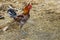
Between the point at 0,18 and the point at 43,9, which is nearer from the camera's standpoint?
the point at 0,18

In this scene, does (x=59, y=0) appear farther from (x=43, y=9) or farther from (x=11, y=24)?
(x=11, y=24)

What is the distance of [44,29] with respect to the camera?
5695mm

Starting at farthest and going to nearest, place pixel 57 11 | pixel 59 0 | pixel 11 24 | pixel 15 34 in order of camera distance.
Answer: pixel 59 0 → pixel 57 11 → pixel 11 24 → pixel 15 34

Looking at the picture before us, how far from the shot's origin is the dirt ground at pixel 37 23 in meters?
5.34

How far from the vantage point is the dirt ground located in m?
5.34

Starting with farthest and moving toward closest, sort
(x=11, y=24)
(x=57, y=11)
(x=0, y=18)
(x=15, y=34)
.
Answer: (x=57, y=11)
(x=0, y=18)
(x=11, y=24)
(x=15, y=34)

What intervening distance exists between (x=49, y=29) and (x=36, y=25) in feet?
1.36

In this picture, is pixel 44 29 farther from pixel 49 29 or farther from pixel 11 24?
pixel 11 24

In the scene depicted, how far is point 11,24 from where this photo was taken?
585cm

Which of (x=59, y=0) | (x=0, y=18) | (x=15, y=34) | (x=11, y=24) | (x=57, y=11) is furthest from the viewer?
(x=59, y=0)

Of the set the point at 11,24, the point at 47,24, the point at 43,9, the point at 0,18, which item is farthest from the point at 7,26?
the point at 43,9

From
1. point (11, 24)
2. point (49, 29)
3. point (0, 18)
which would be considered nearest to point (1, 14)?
point (0, 18)

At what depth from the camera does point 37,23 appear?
19.8ft

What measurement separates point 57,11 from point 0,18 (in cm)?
186
